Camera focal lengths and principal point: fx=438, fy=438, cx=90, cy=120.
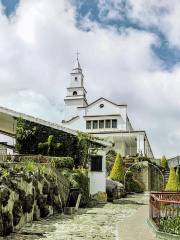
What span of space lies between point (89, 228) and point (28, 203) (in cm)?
347

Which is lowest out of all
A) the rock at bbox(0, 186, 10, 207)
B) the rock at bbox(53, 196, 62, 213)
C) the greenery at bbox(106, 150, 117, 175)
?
the rock at bbox(53, 196, 62, 213)

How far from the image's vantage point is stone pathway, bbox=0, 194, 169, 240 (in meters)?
14.5

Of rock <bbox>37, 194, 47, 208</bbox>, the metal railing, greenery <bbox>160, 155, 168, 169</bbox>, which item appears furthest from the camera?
greenery <bbox>160, 155, 168, 169</bbox>

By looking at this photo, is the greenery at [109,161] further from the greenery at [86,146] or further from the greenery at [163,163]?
the greenery at [86,146]

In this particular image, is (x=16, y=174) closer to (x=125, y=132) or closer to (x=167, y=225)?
(x=167, y=225)

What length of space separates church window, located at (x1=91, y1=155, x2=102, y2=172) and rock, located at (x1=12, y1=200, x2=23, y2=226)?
14041mm

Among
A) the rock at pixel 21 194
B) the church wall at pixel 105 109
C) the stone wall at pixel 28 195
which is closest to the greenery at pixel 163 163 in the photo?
the church wall at pixel 105 109

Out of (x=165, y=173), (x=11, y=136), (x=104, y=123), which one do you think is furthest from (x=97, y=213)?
(x=104, y=123)

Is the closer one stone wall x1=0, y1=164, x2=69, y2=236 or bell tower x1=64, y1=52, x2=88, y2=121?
stone wall x1=0, y1=164, x2=69, y2=236

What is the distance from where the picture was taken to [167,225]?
48.2 feet

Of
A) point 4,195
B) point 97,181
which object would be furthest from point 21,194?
point 97,181

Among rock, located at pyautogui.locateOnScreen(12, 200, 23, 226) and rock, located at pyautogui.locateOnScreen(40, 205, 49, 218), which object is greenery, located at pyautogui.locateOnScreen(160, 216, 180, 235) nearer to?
rock, located at pyautogui.locateOnScreen(12, 200, 23, 226)

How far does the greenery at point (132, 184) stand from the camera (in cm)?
4279

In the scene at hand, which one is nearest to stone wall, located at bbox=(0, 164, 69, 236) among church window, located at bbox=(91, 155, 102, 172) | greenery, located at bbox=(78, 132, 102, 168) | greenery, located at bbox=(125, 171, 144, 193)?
church window, located at bbox=(91, 155, 102, 172)
